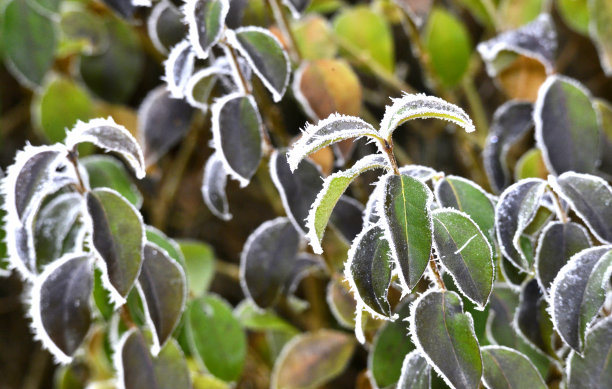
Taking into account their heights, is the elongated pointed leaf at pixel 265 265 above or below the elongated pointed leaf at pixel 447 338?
below

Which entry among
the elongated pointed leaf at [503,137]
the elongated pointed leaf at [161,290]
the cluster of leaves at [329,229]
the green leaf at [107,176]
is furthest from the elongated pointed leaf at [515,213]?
the green leaf at [107,176]

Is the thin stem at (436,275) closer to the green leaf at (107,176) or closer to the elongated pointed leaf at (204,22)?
the elongated pointed leaf at (204,22)

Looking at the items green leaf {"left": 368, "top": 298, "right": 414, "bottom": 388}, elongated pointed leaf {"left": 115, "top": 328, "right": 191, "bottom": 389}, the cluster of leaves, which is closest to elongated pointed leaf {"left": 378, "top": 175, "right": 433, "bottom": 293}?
the cluster of leaves

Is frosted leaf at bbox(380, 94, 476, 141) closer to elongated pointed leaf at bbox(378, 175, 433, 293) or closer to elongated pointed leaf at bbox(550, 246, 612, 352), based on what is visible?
elongated pointed leaf at bbox(378, 175, 433, 293)

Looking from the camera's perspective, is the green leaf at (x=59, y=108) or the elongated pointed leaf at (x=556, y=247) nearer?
the elongated pointed leaf at (x=556, y=247)

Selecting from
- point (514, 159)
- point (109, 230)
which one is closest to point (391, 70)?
point (514, 159)

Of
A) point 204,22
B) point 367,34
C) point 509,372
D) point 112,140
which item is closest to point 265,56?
point 204,22

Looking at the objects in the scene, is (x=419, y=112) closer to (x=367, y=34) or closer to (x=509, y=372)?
(x=509, y=372)
